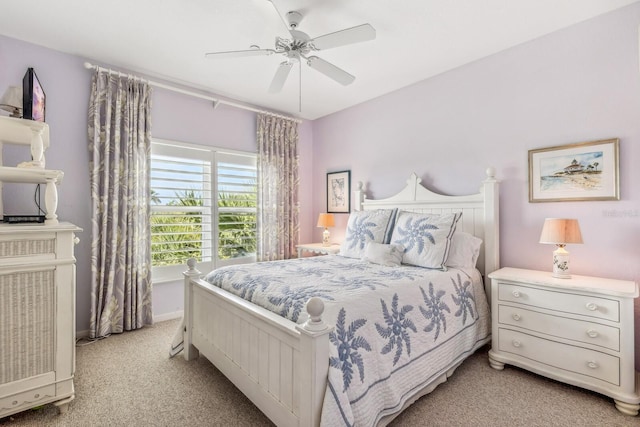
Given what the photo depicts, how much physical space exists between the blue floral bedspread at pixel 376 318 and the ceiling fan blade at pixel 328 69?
1.49m

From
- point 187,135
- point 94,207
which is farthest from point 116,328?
point 187,135

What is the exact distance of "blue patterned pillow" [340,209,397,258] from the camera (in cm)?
296

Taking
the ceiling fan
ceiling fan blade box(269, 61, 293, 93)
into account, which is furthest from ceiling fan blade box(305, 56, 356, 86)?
ceiling fan blade box(269, 61, 293, 93)

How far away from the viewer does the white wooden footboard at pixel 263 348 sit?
4.37ft

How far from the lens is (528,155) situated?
261 centimetres

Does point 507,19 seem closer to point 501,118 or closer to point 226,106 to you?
point 501,118

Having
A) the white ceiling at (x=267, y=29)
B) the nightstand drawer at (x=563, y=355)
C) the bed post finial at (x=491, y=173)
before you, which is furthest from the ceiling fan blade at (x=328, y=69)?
the nightstand drawer at (x=563, y=355)

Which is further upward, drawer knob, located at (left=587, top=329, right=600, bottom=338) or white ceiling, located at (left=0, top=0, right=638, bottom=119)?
white ceiling, located at (left=0, top=0, right=638, bottom=119)

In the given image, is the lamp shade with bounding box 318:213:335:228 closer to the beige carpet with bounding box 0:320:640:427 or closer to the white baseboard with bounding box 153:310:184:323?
the white baseboard with bounding box 153:310:184:323

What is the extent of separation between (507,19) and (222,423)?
10.9 feet

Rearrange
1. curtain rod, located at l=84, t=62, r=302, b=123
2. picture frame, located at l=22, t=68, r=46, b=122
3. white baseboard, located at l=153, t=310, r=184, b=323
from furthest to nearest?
white baseboard, located at l=153, t=310, r=184, b=323 → curtain rod, located at l=84, t=62, r=302, b=123 → picture frame, located at l=22, t=68, r=46, b=122

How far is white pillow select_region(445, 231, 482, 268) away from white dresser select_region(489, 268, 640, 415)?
0.28m

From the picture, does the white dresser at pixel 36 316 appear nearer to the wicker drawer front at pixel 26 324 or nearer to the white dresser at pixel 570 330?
the wicker drawer front at pixel 26 324

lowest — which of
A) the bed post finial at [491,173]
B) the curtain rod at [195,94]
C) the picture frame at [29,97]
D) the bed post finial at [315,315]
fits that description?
the bed post finial at [315,315]
